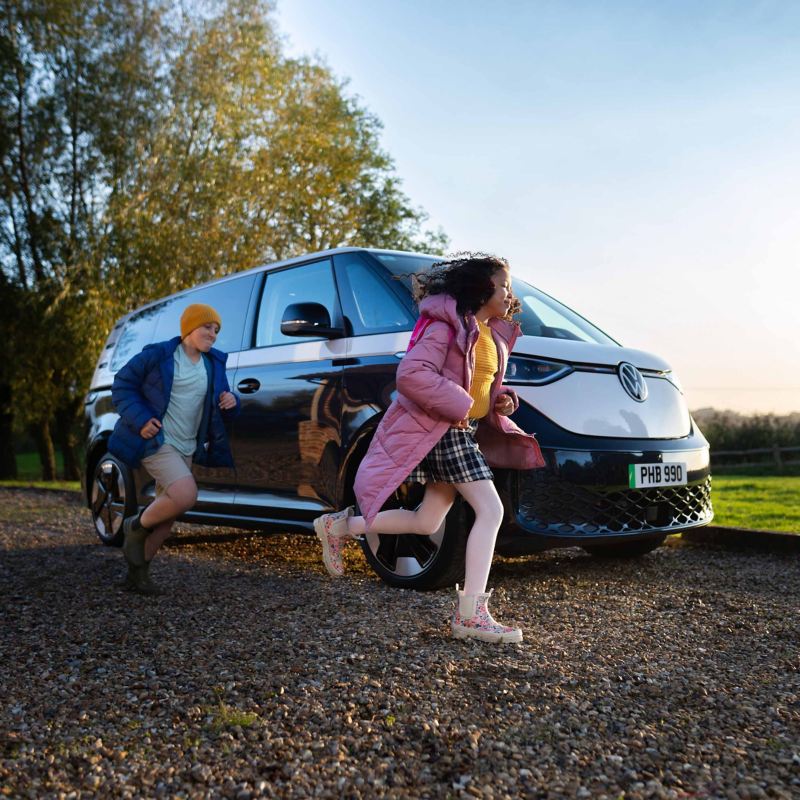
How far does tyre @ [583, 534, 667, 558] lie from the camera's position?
5.86 metres

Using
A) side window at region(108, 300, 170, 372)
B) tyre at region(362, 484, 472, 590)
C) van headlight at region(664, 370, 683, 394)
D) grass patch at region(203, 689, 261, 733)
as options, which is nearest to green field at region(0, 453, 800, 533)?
van headlight at region(664, 370, 683, 394)

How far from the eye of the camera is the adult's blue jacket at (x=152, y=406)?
4.61 metres

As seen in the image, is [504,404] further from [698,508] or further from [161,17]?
[161,17]

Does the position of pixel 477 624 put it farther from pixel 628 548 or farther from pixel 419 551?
pixel 628 548

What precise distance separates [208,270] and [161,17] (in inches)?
210

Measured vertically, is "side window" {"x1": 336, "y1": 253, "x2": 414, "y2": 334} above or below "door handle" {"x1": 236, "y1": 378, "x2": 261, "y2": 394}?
above

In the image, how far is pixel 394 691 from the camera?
9.65 feet

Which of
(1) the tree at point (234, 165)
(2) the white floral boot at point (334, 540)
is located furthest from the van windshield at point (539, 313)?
(1) the tree at point (234, 165)

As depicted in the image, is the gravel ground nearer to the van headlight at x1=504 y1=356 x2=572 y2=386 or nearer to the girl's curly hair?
the van headlight at x1=504 y1=356 x2=572 y2=386

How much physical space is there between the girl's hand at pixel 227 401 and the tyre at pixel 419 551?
0.96 m

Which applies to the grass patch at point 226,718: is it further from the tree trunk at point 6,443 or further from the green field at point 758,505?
the tree trunk at point 6,443

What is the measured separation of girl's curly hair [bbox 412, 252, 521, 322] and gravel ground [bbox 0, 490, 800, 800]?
1.36 metres

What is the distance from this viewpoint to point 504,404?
386cm

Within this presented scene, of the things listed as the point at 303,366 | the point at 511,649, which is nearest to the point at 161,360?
the point at 303,366
